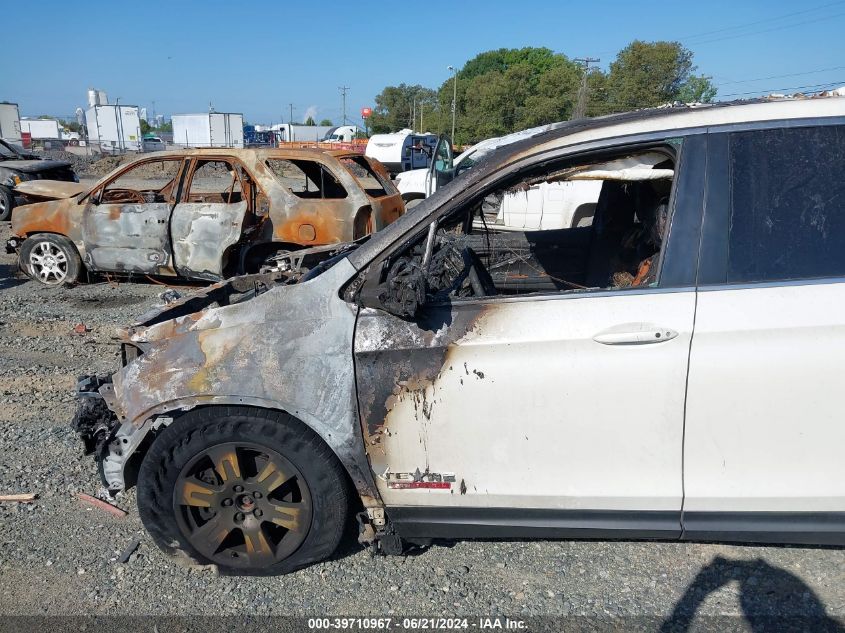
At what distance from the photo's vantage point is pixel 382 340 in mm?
2562

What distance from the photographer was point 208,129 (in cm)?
4481

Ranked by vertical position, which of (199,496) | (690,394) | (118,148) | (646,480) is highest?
(118,148)

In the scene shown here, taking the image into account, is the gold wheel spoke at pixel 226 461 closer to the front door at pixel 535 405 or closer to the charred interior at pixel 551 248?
the front door at pixel 535 405

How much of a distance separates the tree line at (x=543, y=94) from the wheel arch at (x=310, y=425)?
25523mm

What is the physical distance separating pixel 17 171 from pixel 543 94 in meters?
37.5

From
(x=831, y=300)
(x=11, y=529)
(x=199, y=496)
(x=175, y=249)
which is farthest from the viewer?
(x=175, y=249)

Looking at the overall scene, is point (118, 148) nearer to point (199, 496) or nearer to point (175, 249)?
point (175, 249)

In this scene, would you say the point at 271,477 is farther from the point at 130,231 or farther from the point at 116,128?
the point at 116,128

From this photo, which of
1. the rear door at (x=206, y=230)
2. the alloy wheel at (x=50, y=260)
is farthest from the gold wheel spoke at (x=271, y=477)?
the alloy wheel at (x=50, y=260)

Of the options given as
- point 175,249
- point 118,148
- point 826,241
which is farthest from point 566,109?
point 826,241

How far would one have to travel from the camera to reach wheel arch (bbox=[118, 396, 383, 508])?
265cm

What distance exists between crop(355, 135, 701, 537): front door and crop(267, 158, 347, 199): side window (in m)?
5.49

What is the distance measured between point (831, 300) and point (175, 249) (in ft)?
23.3

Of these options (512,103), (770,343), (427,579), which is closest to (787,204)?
(770,343)
